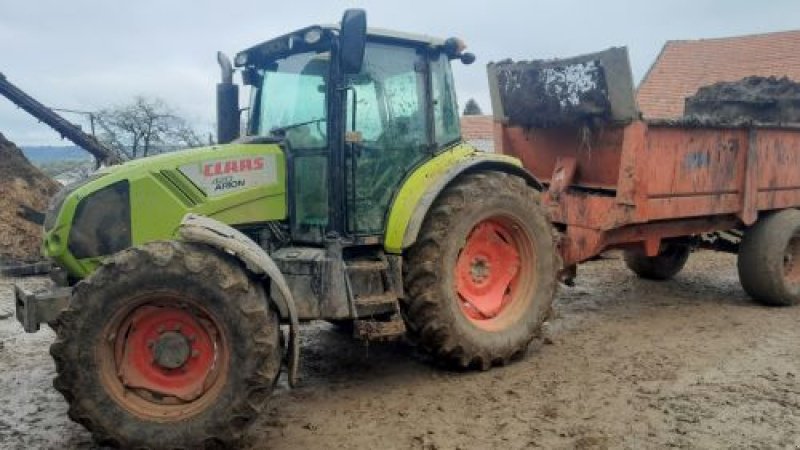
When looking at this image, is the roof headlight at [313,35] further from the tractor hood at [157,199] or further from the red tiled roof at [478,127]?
the red tiled roof at [478,127]

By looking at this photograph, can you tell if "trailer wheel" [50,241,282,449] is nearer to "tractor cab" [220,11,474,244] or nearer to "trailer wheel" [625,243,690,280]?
"tractor cab" [220,11,474,244]

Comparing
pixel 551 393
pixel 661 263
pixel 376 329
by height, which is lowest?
pixel 551 393

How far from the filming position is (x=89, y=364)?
367 cm

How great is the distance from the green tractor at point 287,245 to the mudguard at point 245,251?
12 millimetres

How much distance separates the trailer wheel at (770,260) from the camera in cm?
691

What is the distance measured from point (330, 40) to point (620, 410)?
2812mm

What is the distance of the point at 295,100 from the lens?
500cm

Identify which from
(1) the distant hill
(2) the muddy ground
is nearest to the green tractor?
(2) the muddy ground

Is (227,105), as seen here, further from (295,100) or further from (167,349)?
(167,349)

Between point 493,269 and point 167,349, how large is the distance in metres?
2.46

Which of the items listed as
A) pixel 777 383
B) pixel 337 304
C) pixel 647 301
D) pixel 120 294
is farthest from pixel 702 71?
pixel 120 294

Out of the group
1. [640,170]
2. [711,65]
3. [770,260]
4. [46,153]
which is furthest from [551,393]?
[711,65]

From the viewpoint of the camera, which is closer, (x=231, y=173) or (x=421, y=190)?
(x=231, y=173)

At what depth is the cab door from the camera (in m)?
4.84
